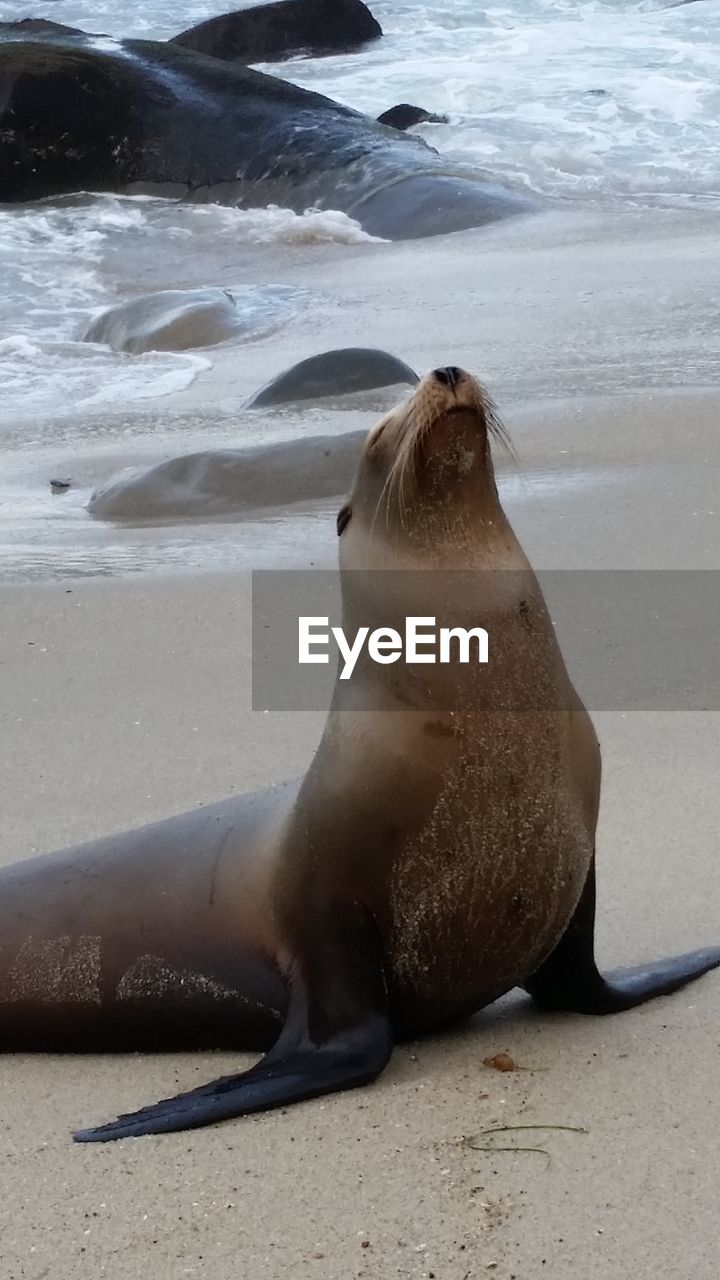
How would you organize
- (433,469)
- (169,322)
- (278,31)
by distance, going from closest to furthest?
(433,469), (169,322), (278,31)

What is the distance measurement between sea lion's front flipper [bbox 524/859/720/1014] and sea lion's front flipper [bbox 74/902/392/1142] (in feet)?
1.12

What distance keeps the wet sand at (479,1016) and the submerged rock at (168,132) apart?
571 centimetres

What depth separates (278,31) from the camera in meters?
19.9

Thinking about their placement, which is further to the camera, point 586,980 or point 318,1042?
point 586,980

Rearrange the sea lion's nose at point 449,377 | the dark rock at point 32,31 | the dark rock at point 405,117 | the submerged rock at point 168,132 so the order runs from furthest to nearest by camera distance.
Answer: the dark rock at point 405,117 → the dark rock at point 32,31 → the submerged rock at point 168,132 → the sea lion's nose at point 449,377

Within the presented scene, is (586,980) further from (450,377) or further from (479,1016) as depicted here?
(450,377)

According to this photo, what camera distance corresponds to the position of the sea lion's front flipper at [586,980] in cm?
313

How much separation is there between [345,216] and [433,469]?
941 cm

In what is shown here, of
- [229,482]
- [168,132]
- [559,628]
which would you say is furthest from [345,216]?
[559,628]

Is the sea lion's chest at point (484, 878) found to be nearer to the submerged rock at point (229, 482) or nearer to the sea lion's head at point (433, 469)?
the sea lion's head at point (433, 469)

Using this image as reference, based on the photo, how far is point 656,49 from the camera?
66.0 feet

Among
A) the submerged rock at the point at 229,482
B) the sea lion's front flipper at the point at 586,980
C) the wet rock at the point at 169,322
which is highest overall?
the sea lion's front flipper at the point at 586,980

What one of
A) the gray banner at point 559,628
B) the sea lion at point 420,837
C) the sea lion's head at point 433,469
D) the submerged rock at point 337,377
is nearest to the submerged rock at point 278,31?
the submerged rock at point 337,377

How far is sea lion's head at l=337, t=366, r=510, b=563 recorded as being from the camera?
296 cm
